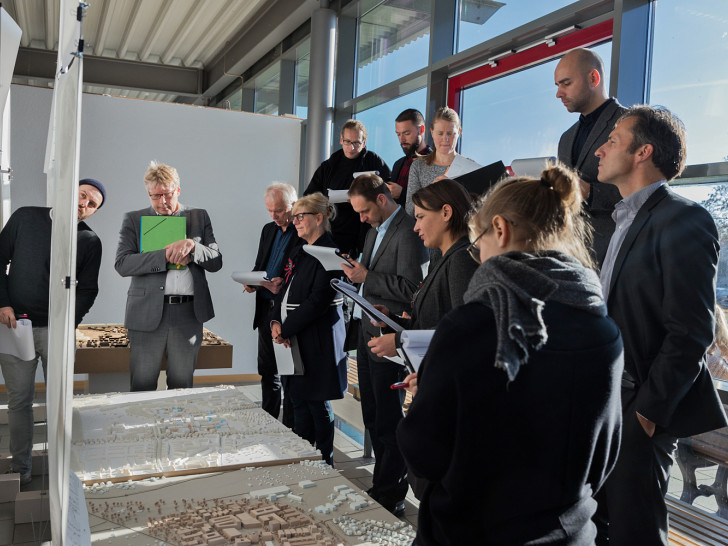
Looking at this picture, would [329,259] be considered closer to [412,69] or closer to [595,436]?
[595,436]

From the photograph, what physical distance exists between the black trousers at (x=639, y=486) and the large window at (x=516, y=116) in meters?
2.11

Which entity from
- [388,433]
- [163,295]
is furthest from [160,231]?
[388,433]

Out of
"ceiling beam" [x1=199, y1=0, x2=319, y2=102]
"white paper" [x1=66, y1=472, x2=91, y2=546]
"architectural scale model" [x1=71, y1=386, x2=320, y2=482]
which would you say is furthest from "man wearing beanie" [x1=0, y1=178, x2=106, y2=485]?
"ceiling beam" [x1=199, y1=0, x2=319, y2=102]

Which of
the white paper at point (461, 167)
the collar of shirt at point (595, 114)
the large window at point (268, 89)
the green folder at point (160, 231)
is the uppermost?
the large window at point (268, 89)

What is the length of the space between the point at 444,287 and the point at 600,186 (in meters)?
0.66

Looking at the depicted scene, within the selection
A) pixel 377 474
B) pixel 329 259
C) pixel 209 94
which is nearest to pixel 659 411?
pixel 377 474

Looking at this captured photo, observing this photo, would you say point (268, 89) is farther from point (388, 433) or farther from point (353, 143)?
point (388, 433)

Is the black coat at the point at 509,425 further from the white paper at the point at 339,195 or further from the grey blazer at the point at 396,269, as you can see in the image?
the white paper at the point at 339,195

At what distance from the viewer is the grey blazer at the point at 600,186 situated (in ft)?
7.30

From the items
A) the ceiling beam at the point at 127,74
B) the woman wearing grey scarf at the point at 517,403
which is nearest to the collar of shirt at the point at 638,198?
the woman wearing grey scarf at the point at 517,403

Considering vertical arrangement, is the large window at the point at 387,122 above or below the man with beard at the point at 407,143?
above

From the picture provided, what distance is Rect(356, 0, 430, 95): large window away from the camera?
5143 millimetres

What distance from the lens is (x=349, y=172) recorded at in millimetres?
4055

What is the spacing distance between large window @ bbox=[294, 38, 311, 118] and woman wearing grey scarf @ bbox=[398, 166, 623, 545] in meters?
6.81
